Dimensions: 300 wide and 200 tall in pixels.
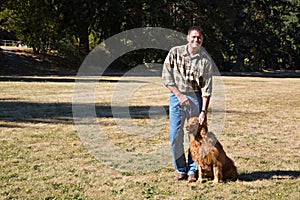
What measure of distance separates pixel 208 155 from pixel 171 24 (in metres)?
29.4

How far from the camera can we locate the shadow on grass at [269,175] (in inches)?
233

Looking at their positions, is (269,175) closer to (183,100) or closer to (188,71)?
(183,100)

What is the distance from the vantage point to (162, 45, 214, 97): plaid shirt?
5.35m

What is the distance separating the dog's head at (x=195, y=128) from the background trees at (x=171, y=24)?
85.3 feet

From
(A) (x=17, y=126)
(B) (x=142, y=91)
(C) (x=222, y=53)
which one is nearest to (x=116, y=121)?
(A) (x=17, y=126)

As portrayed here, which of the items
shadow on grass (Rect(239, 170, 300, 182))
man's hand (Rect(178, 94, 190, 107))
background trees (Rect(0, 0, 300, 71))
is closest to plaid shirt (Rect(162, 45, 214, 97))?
man's hand (Rect(178, 94, 190, 107))

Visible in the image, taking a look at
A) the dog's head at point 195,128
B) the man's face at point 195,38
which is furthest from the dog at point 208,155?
the man's face at point 195,38

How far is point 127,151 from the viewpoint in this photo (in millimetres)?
7395

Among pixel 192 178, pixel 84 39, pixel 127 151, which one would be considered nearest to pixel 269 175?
pixel 192 178

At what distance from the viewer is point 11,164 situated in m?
6.30

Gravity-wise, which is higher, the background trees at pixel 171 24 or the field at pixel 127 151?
the background trees at pixel 171 24

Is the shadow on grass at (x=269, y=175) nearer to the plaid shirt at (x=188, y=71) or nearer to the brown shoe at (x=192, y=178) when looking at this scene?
the brown shoe at (x=192, y=178)

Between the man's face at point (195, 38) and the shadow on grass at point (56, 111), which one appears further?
the shadow on grass at point (56, 111)

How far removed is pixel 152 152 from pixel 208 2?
98.1ft
